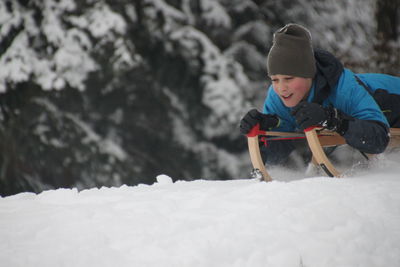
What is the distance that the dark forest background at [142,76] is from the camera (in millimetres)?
4727

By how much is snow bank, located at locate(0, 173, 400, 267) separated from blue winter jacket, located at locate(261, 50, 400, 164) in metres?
0.26

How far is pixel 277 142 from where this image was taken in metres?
2.84

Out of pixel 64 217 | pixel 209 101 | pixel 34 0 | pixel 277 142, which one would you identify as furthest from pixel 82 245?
pixel 34 0

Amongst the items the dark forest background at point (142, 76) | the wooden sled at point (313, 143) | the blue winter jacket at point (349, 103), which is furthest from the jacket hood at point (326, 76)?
the dark forest background at point (142, 76)

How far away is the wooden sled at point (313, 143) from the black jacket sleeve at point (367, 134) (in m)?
0.17

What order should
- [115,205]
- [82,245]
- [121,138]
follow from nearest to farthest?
[82,245]
[115,205]
[121,138]

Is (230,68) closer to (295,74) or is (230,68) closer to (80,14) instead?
(80,14)

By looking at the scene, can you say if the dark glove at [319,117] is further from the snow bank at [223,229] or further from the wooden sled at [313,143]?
the snow bank at [223,229]

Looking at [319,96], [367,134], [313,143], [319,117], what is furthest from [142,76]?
[367,134]

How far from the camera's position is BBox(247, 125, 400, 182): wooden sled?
2.21 m

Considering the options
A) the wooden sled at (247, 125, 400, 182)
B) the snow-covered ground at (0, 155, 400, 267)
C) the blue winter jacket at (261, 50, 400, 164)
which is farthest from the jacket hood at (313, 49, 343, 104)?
the snow-covered ground at (0, 155, 400, 267)

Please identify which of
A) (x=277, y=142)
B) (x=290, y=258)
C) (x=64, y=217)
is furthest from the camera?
(x=277, y=142)

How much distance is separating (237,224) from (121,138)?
3.98 metres

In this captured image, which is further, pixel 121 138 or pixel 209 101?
pixel 121 138
